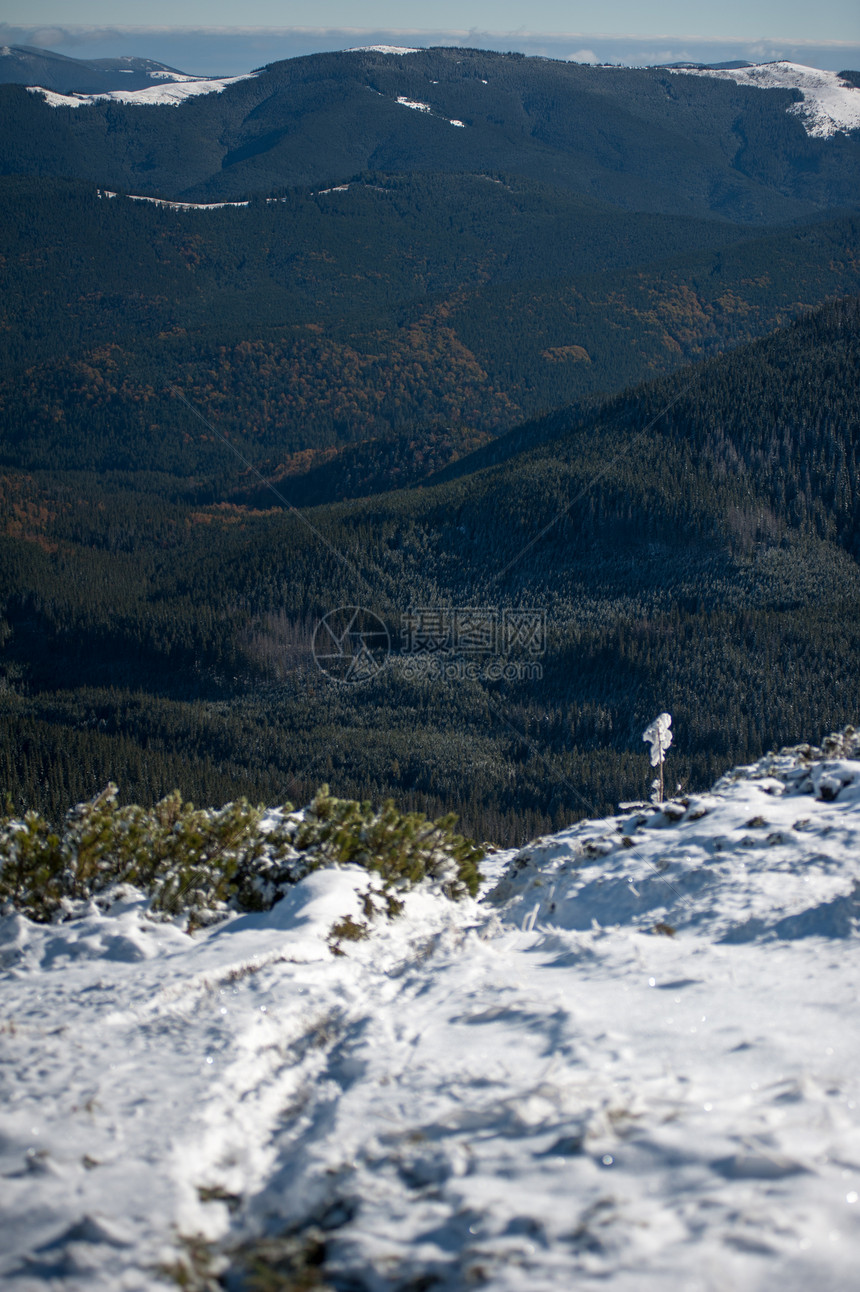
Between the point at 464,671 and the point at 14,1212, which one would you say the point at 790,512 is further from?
the point at 14,1212

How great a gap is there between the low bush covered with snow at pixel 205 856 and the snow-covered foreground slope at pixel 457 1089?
2.66 ft

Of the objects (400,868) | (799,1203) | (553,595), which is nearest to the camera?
(799,1203)

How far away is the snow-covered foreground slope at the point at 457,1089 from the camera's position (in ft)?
30.1

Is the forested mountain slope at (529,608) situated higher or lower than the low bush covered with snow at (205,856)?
lower

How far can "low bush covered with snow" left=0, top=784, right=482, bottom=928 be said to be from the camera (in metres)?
19.4

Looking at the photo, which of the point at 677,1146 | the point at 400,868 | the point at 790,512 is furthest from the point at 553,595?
the point at 677,1146

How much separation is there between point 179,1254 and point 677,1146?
204 inches

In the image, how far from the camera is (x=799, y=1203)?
899 centimetres

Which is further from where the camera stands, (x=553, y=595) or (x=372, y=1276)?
(x=553, y=595)

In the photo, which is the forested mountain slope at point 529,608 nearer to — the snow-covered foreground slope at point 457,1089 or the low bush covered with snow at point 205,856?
the low bush covered with snow at point 205,856

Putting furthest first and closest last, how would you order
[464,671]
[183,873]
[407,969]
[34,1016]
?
[464,671] < [183,873] < [407,969] < [34,1016]

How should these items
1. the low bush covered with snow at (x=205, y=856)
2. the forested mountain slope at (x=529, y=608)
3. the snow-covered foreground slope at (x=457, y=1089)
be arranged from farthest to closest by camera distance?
the forested mountain slope at (x=529, y=608)
the low bush covered with snow at (x=205, y=856)
the snow-covered foreground slope at (x=457, y=1089)

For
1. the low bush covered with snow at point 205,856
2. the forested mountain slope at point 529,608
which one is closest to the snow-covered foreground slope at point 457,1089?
the low bush covered with snow at point 205,856

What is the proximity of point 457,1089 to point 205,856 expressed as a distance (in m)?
10.2
